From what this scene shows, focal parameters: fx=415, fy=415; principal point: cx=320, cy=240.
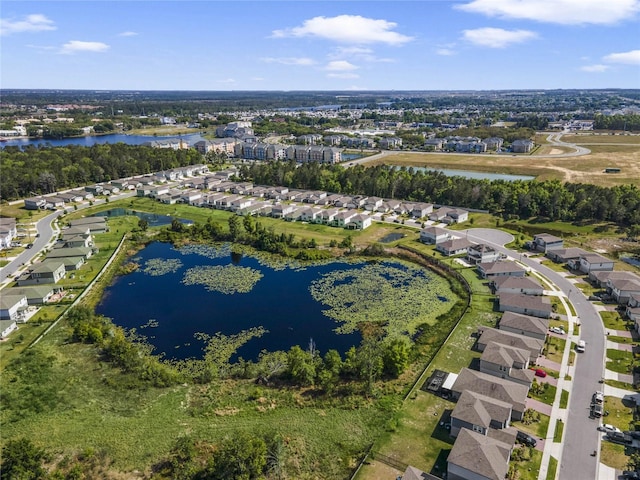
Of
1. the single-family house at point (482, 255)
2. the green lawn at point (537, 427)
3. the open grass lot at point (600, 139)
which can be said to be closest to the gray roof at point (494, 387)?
the green lawn at point (537, 427)

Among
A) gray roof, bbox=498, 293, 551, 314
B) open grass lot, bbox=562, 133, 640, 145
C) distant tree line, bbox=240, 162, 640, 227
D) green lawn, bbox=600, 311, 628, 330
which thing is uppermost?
open grass lot, bbox=562, 133, 640, 145

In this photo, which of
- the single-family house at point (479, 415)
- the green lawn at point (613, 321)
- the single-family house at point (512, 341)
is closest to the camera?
the single-family house at point (479, 415)

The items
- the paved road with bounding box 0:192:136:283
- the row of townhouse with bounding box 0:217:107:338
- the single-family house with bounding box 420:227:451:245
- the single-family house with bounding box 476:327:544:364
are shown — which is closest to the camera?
the single-family house with bounding box 476:327:544:364

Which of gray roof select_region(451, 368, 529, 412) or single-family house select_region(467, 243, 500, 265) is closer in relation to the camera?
gray roof select_region(451, 368, 529, 412)

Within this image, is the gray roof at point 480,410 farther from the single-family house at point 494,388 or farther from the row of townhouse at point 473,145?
the row of townhouse at point 473,145

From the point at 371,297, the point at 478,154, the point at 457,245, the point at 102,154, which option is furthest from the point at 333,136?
the point at 371,297

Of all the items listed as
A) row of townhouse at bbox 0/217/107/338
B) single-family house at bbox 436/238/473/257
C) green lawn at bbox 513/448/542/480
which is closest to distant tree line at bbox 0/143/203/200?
row of townhouse at bbox 0/217/107/338

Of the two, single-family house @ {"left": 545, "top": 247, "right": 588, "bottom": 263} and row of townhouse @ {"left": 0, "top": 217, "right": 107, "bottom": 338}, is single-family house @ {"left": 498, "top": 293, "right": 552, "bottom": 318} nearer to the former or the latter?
single-family house @ {"left": 545, "top": 247, "right": 588, "bottom": 263}
